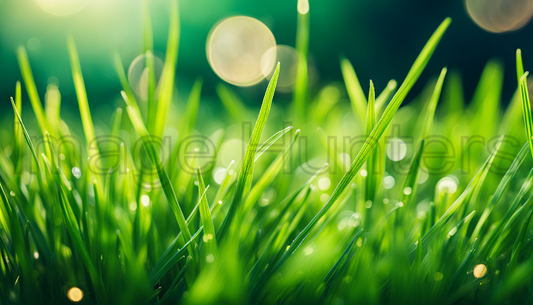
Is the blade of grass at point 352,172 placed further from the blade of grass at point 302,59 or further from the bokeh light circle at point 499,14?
the bokeh light circle at point 499,14

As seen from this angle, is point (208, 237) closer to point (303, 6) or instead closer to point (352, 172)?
point (352, 172)

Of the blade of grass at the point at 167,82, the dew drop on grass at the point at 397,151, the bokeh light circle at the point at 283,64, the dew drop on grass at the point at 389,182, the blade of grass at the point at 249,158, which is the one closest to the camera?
the blade of grass at the point at 249,158

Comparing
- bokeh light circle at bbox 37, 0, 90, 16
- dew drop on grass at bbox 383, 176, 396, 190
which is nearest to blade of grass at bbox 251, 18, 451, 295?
dew drop on grass at bbox 383, 176, 396, 190

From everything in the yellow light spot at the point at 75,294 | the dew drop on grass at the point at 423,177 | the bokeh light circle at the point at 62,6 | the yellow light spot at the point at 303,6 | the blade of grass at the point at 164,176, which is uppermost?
the bokeh light circle at the point at 62,6

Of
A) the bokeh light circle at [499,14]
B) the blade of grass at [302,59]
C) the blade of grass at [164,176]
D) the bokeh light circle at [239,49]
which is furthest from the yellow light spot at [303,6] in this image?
the bokeh light circle at [499,14]

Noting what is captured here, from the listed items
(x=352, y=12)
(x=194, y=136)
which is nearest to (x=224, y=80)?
(x=352, y=12)

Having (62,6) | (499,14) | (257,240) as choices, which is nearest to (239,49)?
(62,6)
